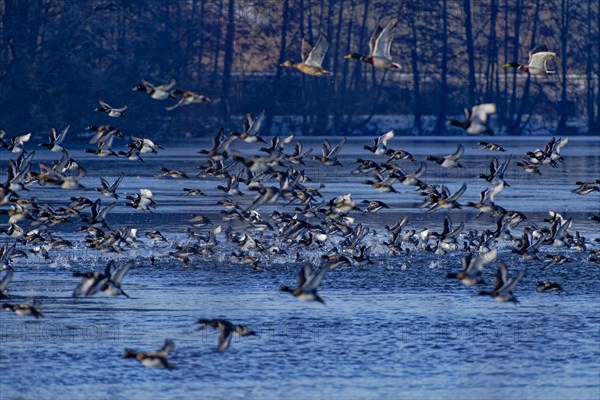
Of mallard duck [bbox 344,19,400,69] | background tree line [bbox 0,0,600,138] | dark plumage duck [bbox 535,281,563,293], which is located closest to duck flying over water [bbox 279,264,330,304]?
mallard duck [bbox 344,19,400,69]

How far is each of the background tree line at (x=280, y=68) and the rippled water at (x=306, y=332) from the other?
4030 cm

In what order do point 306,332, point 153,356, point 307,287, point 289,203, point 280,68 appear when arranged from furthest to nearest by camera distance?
point 280,68, point 289,203, point 306,332, point 307,287, point 153,356

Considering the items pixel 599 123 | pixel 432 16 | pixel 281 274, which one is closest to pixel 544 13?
pixel 432 16

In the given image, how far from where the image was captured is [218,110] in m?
73.8

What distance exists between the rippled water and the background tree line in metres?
40.3

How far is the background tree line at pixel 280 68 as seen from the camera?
62.1m

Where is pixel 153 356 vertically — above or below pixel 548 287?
below

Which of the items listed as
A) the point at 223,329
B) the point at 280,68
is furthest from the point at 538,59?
the point at 280,68

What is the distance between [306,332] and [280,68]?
65638mm

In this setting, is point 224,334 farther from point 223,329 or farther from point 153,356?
point 153,356

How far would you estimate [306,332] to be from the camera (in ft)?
48.5

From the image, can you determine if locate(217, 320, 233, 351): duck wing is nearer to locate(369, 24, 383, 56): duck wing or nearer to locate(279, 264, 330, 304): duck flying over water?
locate(279, 264, 330, 304): duck flying over water

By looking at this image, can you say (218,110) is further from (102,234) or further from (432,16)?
(102,234)

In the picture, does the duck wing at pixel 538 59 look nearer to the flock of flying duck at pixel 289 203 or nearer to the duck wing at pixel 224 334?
the flock of flying duck at pixel 289 203
